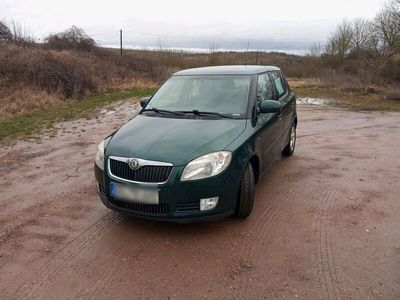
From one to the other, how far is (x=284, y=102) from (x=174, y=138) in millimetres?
2730

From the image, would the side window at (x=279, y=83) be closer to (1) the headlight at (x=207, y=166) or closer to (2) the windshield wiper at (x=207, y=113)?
(2) the windshield wiper at (x=207, y=113)

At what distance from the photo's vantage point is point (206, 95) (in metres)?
4.71

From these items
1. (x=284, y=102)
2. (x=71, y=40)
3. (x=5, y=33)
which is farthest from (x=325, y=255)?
(x=71, y=40)

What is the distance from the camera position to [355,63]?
3288 centimetres

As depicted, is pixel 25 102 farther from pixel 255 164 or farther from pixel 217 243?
pixel 217 243

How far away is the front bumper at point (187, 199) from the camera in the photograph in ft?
10.9

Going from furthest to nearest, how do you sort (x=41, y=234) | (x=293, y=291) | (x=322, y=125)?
(x=322, y=125) < (x=41, y=234) < (x=293, y=291)

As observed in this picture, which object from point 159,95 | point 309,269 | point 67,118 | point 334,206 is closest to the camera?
point 309,269

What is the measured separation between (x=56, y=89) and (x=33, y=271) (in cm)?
1338

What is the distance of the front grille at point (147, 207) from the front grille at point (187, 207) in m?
0.11

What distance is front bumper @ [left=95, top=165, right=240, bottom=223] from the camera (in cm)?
333

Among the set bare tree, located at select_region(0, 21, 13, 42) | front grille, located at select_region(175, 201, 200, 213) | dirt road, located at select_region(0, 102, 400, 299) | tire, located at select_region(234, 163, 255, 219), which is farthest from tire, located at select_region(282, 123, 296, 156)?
bare tree, located at select_region(0, 21, 13, 42)

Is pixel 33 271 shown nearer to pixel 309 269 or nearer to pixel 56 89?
pixel 309 269

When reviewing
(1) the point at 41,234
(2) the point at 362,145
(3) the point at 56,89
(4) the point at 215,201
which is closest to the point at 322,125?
(2) the point at 362,145
